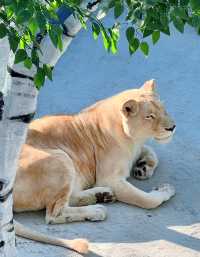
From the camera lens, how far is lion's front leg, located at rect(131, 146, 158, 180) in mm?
5922

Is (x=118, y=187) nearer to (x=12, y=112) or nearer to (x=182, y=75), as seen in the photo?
(x=12, y=112)

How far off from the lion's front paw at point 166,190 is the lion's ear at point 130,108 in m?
0.60

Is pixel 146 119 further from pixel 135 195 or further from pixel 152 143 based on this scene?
pixel 152 143

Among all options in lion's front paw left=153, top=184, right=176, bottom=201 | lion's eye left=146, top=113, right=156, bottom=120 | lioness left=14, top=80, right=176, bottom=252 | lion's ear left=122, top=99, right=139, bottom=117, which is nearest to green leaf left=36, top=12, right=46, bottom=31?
lioness left=14, top=80, right=176, bottom=252

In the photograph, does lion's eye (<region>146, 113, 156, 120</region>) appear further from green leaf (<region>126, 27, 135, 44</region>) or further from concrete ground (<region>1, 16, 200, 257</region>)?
green leaf (<region>126, 27, 135, 44</region>)

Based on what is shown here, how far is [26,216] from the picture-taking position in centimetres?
525

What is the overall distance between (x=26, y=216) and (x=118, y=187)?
71 cm

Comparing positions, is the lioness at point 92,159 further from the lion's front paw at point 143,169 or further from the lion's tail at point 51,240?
the lion's tail at point 51,240

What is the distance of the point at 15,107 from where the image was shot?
3.55 meters

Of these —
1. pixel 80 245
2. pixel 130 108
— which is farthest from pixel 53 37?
pixel 130 108

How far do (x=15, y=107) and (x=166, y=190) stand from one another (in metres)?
2.35

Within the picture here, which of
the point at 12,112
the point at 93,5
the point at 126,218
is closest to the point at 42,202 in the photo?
the point at 126,218

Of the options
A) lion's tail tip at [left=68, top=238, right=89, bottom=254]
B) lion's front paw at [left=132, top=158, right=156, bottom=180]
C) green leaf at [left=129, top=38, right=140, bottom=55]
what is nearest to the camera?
green leaf at [left=129, top=38, right=140, bottom=55]

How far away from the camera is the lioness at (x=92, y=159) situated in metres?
5.16
